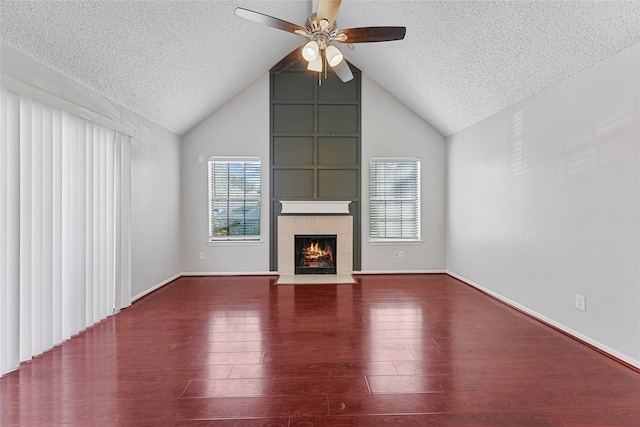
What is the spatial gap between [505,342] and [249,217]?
4.10 meters

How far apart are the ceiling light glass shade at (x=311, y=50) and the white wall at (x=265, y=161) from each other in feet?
9.22


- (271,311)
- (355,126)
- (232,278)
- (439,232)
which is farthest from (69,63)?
(439,232)

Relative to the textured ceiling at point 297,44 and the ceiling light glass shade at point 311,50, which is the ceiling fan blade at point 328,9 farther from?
the textured ceiling at point 297,44

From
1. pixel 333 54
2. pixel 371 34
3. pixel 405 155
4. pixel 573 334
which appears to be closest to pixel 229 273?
pixel 405 155

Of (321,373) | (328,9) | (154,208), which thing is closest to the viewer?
(321,373)

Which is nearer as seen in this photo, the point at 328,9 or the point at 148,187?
the point at 328,9

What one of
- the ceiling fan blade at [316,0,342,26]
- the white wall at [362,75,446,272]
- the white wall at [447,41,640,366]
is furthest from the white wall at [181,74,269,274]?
the white wall at [447,41,640,366]

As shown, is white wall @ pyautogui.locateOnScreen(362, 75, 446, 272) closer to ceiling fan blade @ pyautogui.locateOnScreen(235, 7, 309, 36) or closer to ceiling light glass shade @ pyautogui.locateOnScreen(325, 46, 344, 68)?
ceiling light glass shade @ pyautogui.locateOnScreen(325, 46, 344, 68)

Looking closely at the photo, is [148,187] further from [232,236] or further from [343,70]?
[343,70]

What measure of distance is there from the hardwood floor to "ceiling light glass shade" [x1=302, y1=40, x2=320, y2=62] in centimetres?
247

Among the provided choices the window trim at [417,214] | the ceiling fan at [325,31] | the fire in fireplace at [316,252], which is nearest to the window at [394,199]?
the window trim at [417,214]

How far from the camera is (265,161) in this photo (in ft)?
18.2

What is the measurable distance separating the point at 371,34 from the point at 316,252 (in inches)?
145

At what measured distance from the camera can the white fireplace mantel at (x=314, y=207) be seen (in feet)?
18.1
